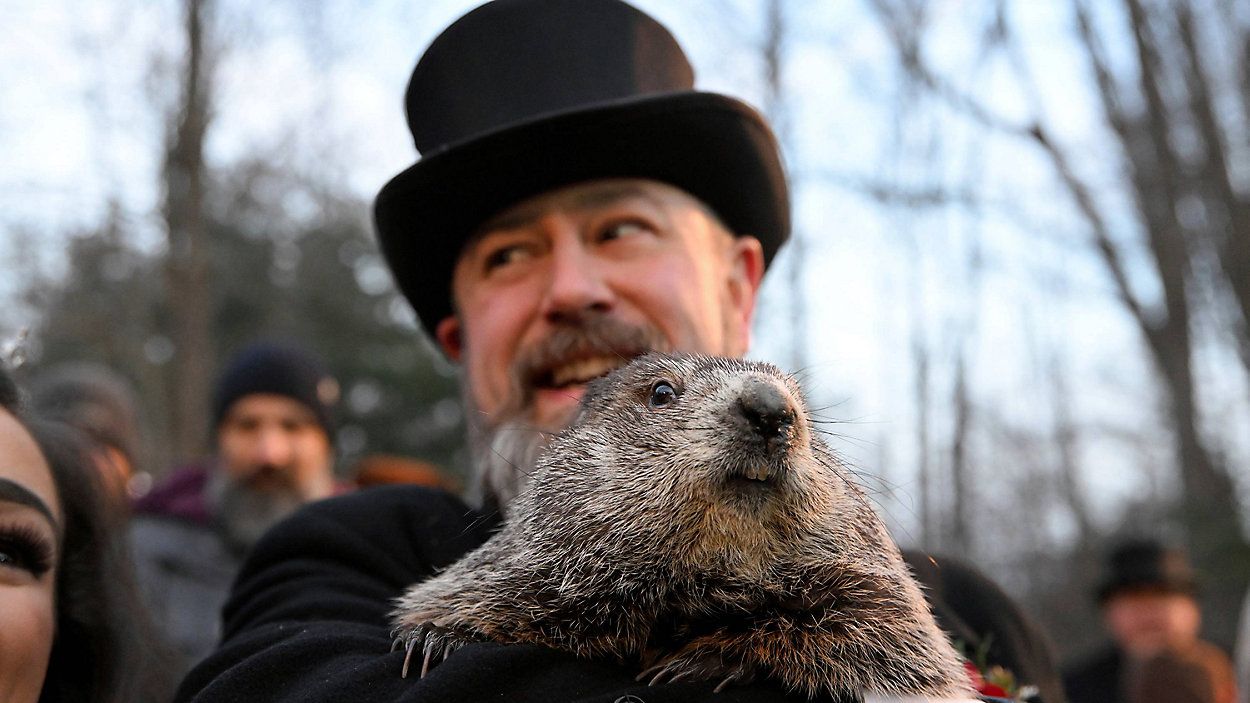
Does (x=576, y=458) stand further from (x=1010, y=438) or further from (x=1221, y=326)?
(x=1010, y=438)

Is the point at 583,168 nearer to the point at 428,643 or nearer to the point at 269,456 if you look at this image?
the point at 428,643

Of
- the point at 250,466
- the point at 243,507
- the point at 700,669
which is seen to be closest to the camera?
the point at 700,669

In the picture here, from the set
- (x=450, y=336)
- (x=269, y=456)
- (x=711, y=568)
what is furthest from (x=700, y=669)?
(x=269, y=456)

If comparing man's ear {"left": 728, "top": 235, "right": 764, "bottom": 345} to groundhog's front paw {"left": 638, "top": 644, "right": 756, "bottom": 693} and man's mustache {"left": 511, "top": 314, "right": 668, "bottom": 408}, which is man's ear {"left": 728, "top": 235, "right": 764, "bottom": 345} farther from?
groundhog's front paw {"left": 638, "top": 644, "right": 756, "bottom": 693}

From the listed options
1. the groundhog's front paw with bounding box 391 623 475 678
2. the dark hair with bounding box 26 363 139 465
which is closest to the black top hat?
the groundhog's front paw with bounding box 391 623 475 678

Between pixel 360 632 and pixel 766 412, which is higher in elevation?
pixel 766 412

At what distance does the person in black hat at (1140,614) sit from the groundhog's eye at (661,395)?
711cm

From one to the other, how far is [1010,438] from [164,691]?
24.9 m

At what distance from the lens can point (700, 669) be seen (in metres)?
2.04

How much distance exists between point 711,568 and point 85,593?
5.89ft

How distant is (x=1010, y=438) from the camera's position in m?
25.5

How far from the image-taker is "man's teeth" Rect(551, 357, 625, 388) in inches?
115

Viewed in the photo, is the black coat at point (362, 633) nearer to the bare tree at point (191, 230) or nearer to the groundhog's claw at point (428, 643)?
the groundhog's claw at point (428, 643)

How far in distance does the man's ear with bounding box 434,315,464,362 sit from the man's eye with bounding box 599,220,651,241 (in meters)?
0.77
